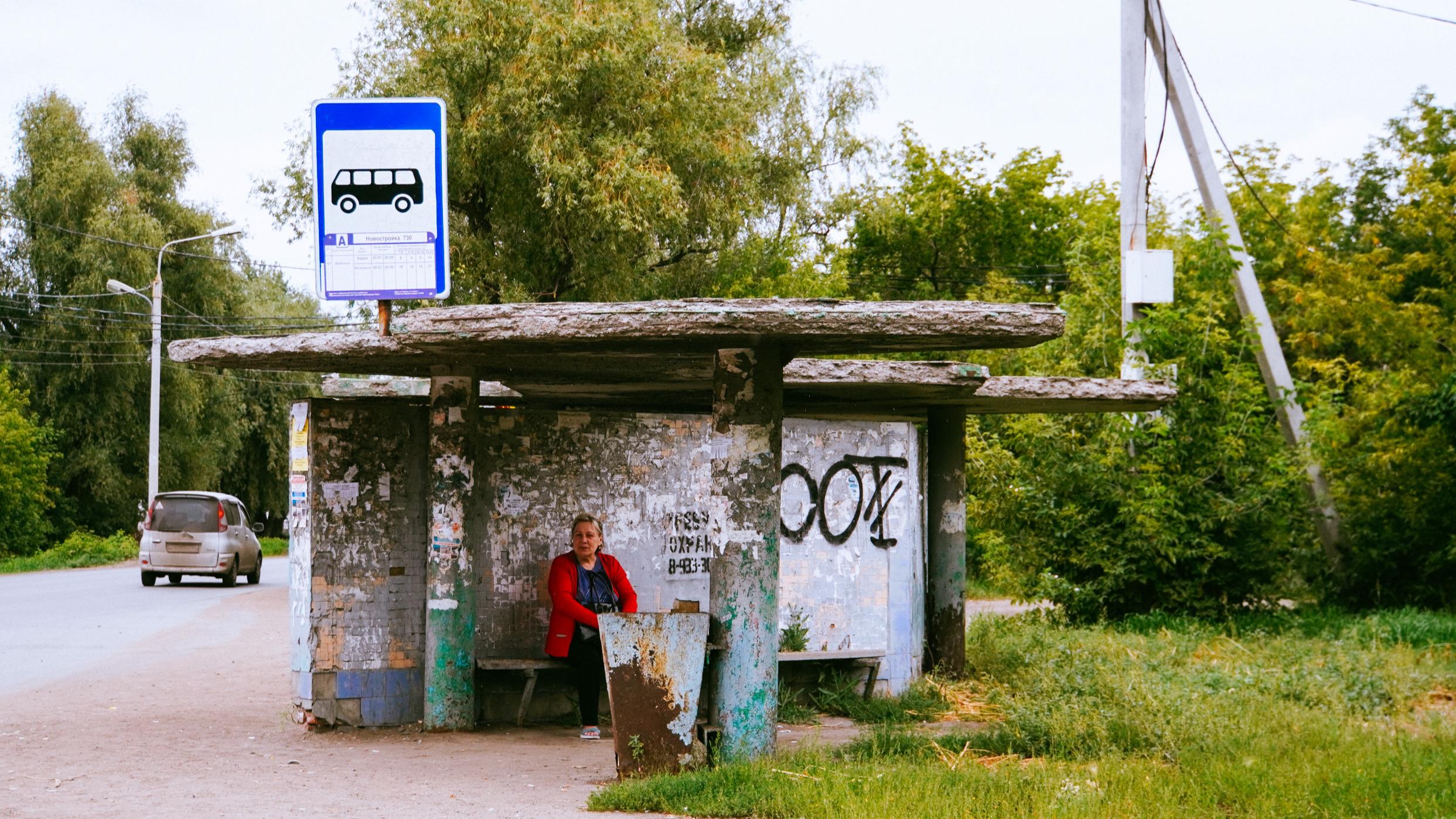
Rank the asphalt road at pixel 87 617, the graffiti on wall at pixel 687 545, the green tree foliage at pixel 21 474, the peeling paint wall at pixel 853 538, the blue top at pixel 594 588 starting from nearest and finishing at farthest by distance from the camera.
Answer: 1. the blue top at pixel 594 588
2. the graffiti on wall at pixel 687 545
3. the peeling paint wall at pixel 853 538
4. the asphalt road at pixel 87 617
5. the green tree foliage at pixel 21 474

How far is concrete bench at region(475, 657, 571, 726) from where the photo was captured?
9.17 metres

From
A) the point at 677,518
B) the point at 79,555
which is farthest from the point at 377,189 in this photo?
the point at 79,555

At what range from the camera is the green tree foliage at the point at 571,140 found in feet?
63.9

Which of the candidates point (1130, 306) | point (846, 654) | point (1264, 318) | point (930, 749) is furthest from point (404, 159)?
point (1264, 318)

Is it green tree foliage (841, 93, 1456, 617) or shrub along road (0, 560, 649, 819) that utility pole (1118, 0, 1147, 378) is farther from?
shrub along road (0, 560, 649, 819)

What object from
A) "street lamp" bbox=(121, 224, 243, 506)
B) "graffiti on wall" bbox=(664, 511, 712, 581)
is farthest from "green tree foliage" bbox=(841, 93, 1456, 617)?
"street lamp" bbox=(121, 224, 243, 506)

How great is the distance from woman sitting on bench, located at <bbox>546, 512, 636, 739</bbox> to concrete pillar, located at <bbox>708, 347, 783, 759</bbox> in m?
1.41

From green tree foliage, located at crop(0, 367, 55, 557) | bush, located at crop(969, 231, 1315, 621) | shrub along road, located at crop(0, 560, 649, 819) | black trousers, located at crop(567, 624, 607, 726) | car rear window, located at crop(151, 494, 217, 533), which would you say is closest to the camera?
shrub along road, located at crop(0, 560, 649, 819)

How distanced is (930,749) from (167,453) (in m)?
32.8

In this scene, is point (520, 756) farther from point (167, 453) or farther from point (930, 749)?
point (167, 453)

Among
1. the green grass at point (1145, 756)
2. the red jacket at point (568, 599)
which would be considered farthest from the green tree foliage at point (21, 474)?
the green grass at point (1145, 756)

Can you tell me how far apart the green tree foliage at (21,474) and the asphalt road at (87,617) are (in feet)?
12.7

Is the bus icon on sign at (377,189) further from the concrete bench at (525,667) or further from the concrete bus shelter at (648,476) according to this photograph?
the concrete bench at (525,667)

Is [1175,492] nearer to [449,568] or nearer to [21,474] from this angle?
[449,568]
